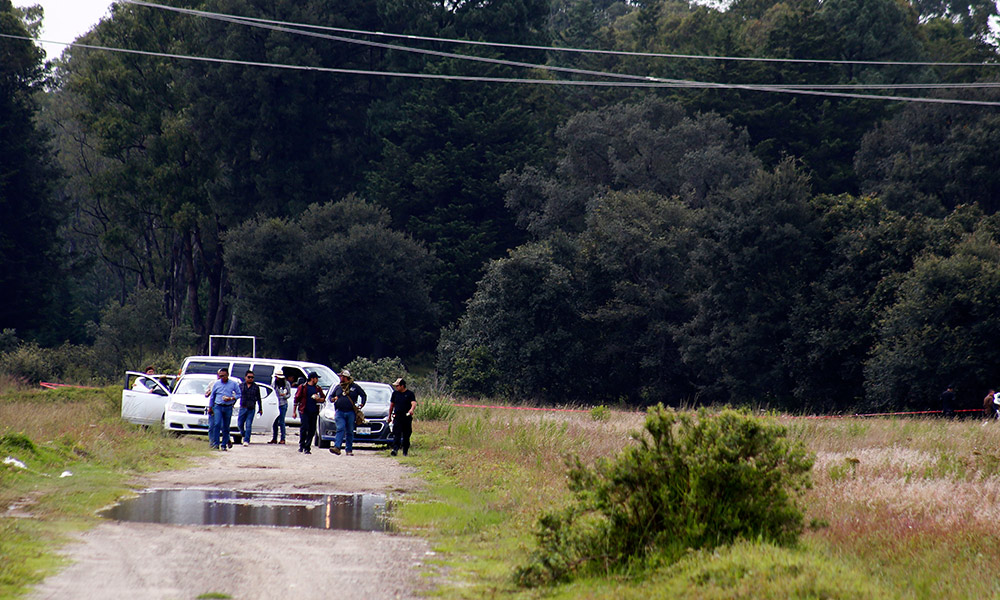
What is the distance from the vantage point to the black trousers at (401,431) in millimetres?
21641

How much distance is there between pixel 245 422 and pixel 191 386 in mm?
2447

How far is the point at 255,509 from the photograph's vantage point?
44.3 feet

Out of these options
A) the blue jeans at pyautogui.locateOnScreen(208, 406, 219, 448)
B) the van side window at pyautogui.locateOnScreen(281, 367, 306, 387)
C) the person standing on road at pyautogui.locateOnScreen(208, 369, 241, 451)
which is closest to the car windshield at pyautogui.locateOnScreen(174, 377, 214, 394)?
the person standing on road at pyautogui.locateOnScreen(208, 369, 241, 451)

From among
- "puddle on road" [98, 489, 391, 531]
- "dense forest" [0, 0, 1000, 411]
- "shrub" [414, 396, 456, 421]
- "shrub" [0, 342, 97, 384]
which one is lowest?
"puddle on road" [98, 489, 391, 531]

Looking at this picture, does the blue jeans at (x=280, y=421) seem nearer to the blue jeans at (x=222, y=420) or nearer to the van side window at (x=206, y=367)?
the blue jeans at (x=222, y=420)

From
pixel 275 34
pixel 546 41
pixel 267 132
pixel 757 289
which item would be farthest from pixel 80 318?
pixel 757 289

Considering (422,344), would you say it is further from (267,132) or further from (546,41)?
(546,41)

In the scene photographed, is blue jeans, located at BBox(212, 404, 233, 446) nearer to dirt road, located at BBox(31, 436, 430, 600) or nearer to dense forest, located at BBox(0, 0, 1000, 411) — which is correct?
dirt road, located at BBox(31, 436, 430, 600)

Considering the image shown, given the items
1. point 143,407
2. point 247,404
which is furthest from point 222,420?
point 143,407

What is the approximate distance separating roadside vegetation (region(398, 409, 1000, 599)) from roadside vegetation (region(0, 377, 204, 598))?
3.62 metres

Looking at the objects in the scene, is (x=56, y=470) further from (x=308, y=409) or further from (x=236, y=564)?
(x=236, y=564)

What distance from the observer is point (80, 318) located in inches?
3066

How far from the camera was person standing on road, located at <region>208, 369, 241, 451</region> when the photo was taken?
22266 mm

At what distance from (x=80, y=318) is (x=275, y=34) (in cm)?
2737
